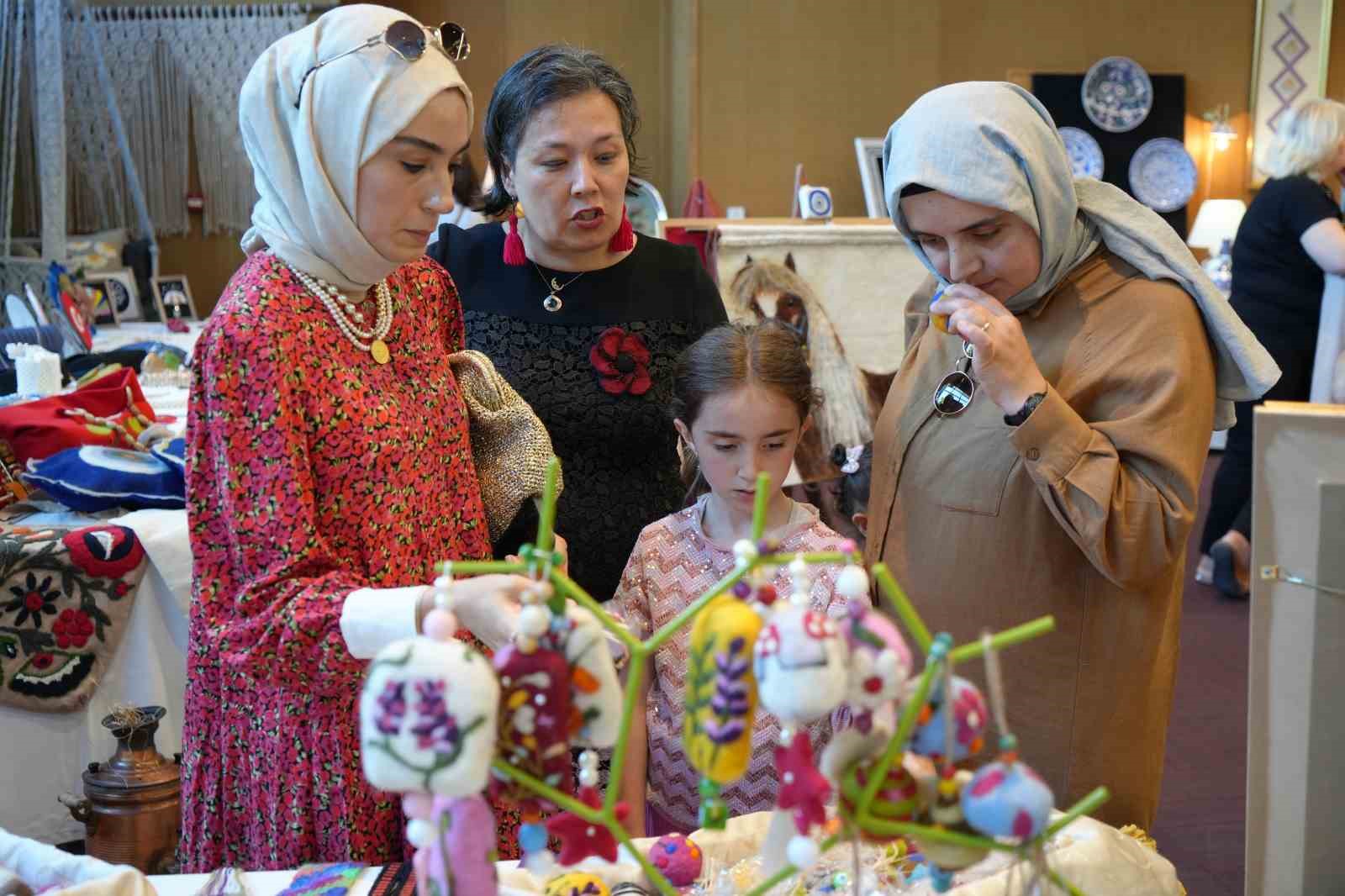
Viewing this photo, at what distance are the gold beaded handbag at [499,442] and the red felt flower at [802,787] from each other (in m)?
0.80

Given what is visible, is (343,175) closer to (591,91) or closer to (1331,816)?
(591,91)

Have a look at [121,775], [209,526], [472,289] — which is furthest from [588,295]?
[121,775]

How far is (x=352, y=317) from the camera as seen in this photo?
1.34 meters

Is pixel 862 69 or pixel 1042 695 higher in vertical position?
pixel 862 69

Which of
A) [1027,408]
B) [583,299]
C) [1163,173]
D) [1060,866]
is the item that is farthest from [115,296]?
[1163,173]

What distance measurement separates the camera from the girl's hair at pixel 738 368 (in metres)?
1.74

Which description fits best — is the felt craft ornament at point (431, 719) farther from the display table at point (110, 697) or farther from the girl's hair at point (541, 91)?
the display table at point (110, 697)

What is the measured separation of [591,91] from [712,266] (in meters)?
1.91

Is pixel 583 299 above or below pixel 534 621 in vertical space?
above

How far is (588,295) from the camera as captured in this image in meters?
1.98

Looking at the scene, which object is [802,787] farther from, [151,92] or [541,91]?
[151,92]

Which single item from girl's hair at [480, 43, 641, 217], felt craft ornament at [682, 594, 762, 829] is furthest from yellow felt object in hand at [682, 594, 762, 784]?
girl's hair at [480, 43, 641, 217]

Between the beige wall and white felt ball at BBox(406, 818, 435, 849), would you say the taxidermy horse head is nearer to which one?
white felt ball at BBox(406, 818, 435, 849)

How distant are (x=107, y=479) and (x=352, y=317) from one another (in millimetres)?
1529
